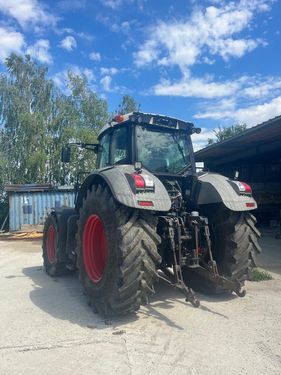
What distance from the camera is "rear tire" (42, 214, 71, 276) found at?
6809 millimetres

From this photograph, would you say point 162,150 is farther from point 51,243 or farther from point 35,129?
point 35,129

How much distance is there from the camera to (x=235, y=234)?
4.98 m

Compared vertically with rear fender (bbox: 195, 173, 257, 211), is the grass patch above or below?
below

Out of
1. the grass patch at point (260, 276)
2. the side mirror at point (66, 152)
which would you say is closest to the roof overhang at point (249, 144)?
the grass patch at point (260, 276)

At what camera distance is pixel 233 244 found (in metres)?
4.98

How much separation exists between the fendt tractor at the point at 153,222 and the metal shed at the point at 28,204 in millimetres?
14696

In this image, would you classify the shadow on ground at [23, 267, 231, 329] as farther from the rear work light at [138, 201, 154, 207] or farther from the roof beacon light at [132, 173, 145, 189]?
the roof beacon light at [132, 173, 145, 189]

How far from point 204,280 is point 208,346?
1905 mm

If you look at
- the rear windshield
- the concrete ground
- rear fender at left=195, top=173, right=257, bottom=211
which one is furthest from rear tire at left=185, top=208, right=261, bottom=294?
the rear windshield

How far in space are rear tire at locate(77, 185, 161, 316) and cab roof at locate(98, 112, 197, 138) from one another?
1.18m

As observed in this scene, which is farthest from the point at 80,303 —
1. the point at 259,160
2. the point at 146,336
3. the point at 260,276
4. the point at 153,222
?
the point at 259,160

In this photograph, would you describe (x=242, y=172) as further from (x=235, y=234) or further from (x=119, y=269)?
(x=119, y=269)

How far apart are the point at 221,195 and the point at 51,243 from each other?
158 inches

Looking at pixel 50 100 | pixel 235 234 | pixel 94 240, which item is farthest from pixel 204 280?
pixel 50 100
